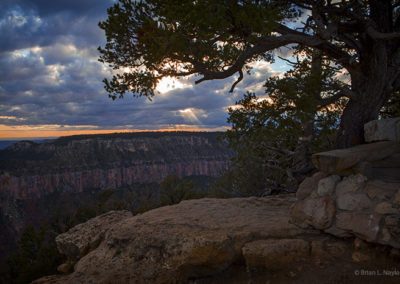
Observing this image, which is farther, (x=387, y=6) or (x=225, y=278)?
(x=387, y=6)

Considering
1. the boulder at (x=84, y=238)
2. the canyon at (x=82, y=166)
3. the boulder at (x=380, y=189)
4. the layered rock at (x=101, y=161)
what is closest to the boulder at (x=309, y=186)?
the boulder at (x=380, y=189)

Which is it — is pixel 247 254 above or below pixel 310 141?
below

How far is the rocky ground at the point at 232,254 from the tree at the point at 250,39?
2.93 m

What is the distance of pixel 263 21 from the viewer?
14.5 ft

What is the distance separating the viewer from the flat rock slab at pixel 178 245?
4.23m

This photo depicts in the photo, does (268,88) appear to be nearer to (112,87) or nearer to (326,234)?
(326,234)

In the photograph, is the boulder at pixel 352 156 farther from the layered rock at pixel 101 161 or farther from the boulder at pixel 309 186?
the layered rock at pixel 101 161

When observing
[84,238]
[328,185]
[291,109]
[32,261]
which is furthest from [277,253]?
[32,261]

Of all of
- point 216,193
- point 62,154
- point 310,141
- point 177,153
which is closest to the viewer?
point 310,141

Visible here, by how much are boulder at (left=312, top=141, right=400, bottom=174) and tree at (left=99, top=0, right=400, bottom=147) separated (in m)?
1.75

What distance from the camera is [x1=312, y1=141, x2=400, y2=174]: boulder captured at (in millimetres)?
3826

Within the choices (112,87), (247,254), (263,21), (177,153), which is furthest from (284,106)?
(177,153)

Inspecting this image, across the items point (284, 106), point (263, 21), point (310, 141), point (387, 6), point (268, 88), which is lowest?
point (310, 141)

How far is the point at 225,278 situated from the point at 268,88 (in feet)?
14.0
